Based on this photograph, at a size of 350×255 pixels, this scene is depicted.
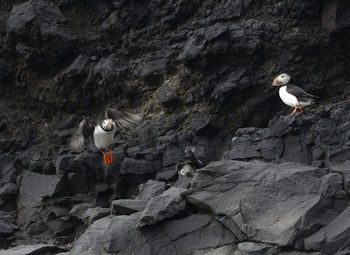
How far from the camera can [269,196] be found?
8.39 metres

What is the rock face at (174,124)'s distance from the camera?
27.8ft

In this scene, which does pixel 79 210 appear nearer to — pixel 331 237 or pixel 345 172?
pixel 345 172

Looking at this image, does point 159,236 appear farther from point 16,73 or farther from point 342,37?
point 16,73

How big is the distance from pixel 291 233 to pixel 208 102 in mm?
8283

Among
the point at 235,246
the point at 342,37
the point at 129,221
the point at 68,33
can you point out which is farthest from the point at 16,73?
the point at 235,246

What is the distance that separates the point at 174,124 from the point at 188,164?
2.53 metres

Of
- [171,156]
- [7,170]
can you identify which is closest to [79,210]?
[171,156]

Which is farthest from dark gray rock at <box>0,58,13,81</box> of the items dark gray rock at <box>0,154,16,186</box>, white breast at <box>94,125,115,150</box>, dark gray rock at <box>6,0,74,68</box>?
white breast at <box>94,125,115,150</box>

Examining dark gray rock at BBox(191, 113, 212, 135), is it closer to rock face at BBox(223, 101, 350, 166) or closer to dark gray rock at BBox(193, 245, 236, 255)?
rock face at BBox(223, 101, 350, 166)

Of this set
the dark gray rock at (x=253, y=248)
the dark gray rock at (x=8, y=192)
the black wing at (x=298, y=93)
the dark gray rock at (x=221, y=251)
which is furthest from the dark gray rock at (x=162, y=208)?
the dark gray rock at (x=8, y=192)

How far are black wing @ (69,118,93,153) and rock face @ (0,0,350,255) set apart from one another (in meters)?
0.21

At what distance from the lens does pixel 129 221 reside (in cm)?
903

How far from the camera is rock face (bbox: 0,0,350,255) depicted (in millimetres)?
8484

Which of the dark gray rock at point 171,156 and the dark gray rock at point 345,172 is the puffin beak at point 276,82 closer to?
the dark gray rock at point 171,156
